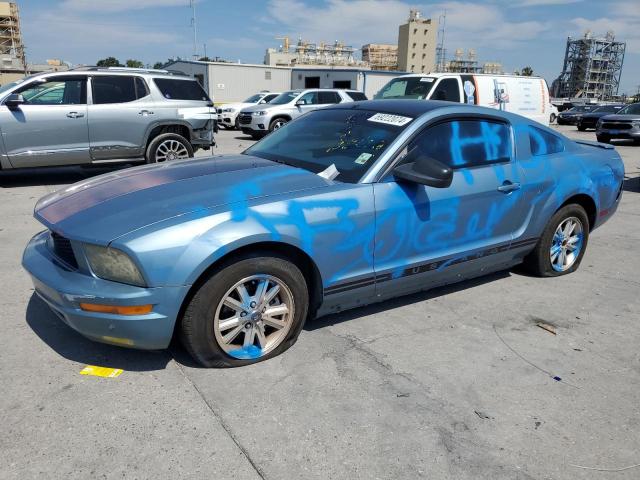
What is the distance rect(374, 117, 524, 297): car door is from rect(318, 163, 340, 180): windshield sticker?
0.29 meters

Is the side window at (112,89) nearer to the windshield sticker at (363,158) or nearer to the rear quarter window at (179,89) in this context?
the rear quarter window at (179,89)

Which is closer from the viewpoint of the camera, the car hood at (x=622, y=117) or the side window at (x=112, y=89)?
the side window at (x=112, y=89)

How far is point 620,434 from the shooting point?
2555mm

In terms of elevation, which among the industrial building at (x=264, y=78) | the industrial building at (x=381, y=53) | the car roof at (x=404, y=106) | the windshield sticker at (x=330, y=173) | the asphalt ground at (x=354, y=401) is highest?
the industrial building at (x=381, y=53)

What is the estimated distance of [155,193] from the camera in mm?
3061

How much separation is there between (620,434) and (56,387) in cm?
296

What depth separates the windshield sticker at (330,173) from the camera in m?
3.33

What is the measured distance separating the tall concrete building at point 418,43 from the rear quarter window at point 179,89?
113034 millimetres

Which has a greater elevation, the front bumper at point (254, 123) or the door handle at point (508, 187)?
the door handle at point (508, 187)

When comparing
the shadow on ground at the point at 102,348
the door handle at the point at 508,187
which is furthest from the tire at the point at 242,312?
the door handle at the point at 508,187

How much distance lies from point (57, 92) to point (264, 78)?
28.2 meters

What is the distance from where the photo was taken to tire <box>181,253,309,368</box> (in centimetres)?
277

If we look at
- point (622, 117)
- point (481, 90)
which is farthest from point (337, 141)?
point (622, 117)

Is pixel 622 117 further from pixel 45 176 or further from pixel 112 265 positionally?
pixel 112 265
